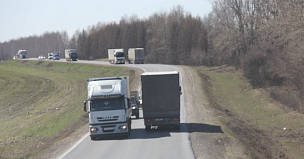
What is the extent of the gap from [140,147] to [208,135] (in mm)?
5290

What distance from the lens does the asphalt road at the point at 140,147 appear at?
1784cm

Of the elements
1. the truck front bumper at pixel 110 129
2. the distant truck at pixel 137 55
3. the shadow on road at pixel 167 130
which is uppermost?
the distant truck at pixel 137 55

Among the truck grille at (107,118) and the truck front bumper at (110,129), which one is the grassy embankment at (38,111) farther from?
the truck grille at (107,118)

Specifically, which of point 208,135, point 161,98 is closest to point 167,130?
point 161,98

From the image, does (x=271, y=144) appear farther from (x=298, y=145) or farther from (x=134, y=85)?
(x=134, y=85)

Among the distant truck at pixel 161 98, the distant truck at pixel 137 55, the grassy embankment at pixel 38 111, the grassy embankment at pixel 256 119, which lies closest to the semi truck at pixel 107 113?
the distant truck at pixel 161 98

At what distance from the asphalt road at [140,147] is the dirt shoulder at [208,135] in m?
0.56

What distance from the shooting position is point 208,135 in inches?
923

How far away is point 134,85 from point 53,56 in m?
83.1

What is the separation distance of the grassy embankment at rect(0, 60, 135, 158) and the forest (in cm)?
1789

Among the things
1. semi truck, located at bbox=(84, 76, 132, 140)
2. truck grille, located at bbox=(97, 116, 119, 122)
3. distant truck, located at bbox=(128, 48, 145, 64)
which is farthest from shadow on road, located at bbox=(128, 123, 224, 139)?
distant truck, located at bbox=(128, 48, 145, 64)

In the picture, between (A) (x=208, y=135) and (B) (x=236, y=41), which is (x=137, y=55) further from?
(A) (x=208, y=135)

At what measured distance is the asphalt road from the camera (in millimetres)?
17844

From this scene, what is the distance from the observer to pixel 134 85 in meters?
58.2
